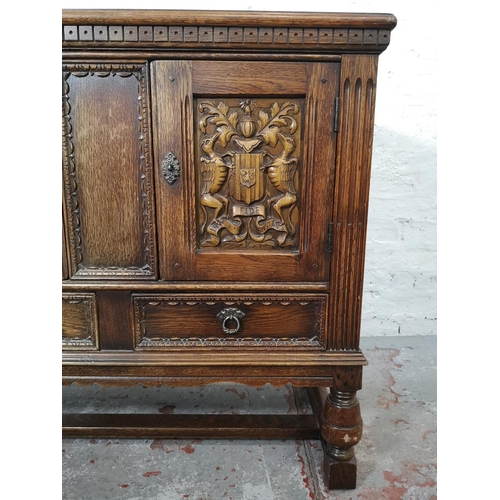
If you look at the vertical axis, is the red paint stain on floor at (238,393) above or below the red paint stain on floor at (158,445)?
above

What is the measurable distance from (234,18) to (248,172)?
424mm

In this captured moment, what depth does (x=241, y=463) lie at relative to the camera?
5.50 feet

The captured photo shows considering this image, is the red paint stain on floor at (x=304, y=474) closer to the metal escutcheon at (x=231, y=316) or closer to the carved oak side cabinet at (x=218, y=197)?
the carved oak side cabinet at (x=218, y=197)

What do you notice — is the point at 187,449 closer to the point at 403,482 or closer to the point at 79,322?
the point at 79,322

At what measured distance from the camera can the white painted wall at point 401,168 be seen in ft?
7.34

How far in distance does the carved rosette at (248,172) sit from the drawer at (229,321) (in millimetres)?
188

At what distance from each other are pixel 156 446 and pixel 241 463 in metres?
0.36

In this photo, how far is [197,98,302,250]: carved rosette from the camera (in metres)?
1.31

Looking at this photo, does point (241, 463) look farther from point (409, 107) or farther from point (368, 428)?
point (409, 107)

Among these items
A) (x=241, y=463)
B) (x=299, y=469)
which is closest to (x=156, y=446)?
(x=241, y=463)

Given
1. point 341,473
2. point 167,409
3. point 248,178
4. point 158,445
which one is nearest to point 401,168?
point 248,178

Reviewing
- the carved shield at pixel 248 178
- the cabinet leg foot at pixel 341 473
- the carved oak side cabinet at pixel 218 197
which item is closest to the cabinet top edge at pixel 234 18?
the carved oak side cabinet at pixel 218 197

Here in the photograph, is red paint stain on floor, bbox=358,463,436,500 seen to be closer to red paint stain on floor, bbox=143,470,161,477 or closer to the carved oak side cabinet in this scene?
the carved oak side cabinet

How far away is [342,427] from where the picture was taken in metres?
1.50
